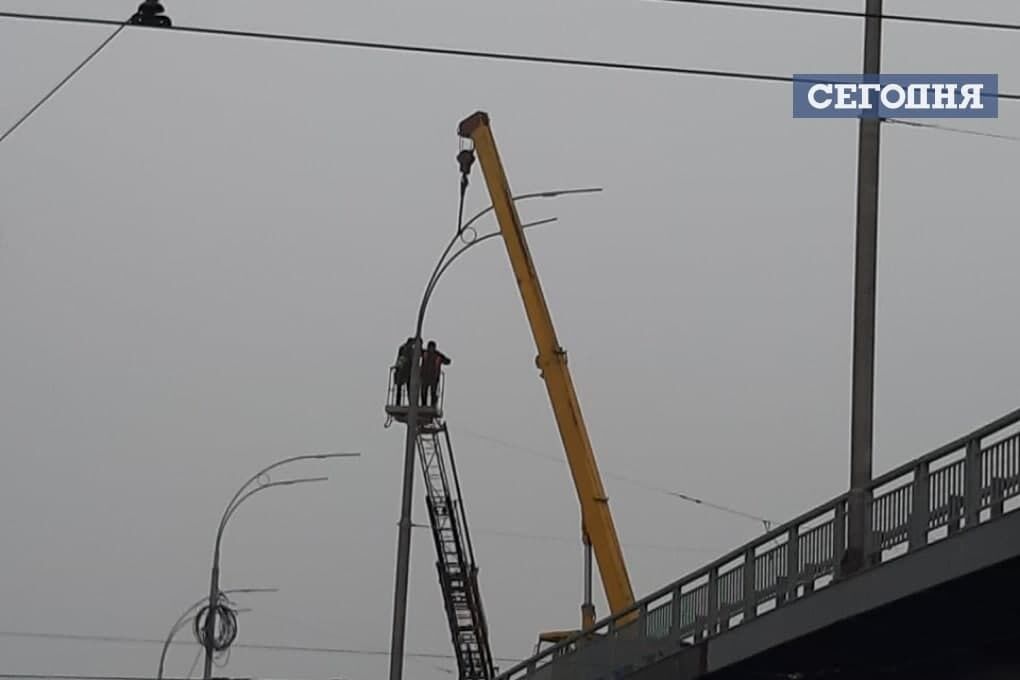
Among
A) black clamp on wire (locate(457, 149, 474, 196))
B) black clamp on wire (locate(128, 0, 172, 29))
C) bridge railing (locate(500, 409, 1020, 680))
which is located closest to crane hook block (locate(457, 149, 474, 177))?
black clamp on wire (locate(457, 149, 474, 196))

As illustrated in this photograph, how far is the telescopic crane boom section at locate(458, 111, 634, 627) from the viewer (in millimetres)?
37750

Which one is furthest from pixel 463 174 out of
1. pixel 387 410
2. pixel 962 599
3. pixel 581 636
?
pixel 962 599

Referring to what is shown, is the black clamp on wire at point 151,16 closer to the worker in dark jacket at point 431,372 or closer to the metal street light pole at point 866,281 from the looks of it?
the metal street light pole at point 866,281

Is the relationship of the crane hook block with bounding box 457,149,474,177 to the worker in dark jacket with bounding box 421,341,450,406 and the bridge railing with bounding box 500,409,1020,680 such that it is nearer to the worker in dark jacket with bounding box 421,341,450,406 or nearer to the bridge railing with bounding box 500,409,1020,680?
the worker in dark jacket with bounding box 421,341,450,406

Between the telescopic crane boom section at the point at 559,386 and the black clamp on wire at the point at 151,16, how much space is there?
714 inches

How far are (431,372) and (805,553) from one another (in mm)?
17928

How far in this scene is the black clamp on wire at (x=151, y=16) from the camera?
811 inches

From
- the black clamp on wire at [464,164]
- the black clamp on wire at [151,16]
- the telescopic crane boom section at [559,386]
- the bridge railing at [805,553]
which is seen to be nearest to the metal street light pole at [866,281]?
the bridge railing at [805,553]

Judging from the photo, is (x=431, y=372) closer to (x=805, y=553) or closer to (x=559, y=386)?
(x=559, y=386)

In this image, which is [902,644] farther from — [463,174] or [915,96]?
[463,174]

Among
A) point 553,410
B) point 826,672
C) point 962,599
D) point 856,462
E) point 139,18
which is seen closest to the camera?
point 139,18

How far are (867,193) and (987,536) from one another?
21.6ft

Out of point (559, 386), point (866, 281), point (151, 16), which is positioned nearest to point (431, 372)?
point (559, 386)

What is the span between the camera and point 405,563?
30703 mm
